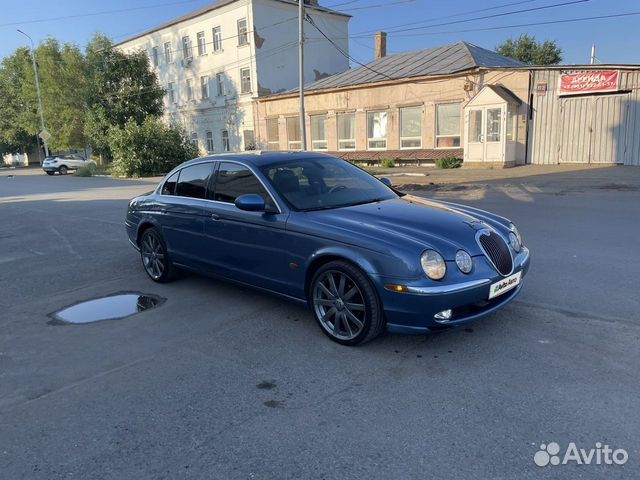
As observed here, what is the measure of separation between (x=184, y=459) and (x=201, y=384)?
2.86 feet

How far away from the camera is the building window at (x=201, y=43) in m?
40.5

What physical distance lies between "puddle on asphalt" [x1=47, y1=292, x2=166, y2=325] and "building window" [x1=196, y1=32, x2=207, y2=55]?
128 ft

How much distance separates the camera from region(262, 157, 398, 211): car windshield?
15.4 feet

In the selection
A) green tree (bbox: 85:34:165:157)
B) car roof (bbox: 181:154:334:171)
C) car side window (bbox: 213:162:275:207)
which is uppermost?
green tree (bbox: 85:34:165:157)

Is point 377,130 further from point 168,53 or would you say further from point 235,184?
point 168,53

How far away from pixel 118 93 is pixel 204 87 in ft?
34.2

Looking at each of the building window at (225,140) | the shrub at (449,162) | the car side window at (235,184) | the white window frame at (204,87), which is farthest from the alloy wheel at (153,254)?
the white window frame at (204,87)

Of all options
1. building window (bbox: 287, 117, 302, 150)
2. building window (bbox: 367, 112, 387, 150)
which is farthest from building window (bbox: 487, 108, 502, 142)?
building window (bbox: 287, 117, 302, 150)

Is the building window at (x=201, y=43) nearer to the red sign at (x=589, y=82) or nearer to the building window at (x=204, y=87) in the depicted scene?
the building window at (x=204, y=87)

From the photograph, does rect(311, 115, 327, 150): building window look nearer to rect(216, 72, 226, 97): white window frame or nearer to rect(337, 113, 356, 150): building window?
rect(337, 113, 356, 150): building window

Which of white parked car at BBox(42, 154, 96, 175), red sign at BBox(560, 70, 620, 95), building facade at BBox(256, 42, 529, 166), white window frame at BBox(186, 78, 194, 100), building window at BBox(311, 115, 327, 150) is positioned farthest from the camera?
white window frame at BBox(186, 78, 194, 100)

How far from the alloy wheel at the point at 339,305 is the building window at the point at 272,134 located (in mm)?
30288

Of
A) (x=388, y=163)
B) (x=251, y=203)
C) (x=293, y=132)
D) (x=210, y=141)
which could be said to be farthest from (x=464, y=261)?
(x=210, y=141)

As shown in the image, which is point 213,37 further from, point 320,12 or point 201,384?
point 201,384
